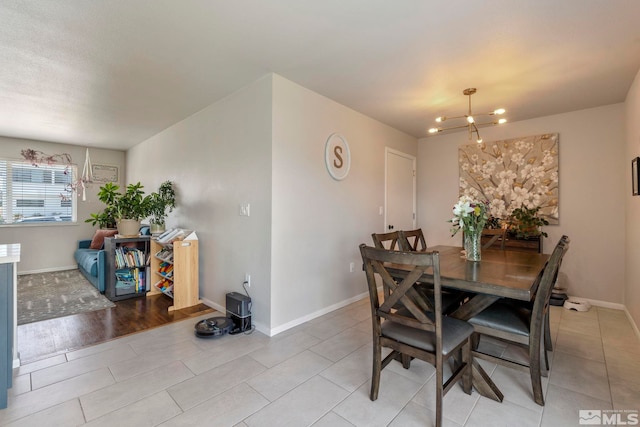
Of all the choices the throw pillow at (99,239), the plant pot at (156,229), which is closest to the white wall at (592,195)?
the plant pot at (156,229)

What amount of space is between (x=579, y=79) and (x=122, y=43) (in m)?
4.02

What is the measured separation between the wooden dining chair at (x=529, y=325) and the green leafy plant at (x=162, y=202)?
4.07 meters

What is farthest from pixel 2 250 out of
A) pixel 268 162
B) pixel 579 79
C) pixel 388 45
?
pixel 579 79

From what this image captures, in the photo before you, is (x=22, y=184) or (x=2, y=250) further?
(x=22, y=184)

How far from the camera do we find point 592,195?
3564 millimetres

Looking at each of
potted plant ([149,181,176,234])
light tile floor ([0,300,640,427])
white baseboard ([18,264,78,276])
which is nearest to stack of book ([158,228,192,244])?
potted plant ([149,181,176,234])

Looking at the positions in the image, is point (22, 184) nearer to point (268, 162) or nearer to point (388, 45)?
point (268, 162)

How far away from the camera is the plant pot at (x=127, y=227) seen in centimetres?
389

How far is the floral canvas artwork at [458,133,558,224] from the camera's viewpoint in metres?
3.79

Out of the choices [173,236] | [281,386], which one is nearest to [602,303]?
[281,386]

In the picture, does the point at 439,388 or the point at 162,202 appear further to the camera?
the point at 162,202

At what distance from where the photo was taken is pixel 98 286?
13.2 feet

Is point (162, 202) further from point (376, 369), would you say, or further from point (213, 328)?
point (376, 369)

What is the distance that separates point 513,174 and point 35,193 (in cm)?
804
